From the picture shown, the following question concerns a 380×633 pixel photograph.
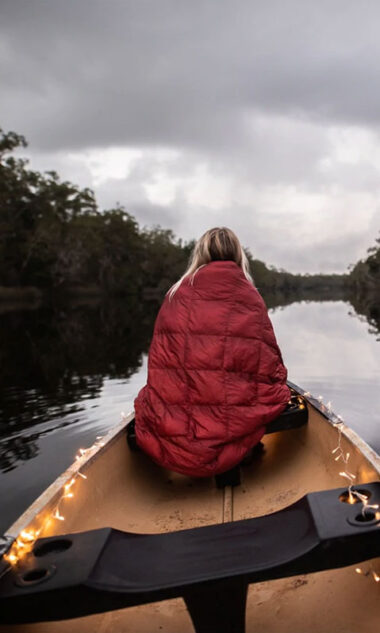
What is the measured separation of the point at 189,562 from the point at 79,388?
26.7 ft

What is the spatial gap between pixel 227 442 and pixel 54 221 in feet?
170

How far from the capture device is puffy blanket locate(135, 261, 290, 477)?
295cm

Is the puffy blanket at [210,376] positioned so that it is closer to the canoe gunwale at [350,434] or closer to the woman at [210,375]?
the woman at [210,375]

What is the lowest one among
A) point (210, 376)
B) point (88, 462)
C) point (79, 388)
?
point (79, 388)

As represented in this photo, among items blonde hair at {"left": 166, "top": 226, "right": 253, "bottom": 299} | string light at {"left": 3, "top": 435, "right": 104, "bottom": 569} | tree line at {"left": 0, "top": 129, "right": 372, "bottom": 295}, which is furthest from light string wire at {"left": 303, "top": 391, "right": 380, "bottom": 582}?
tree line at {"left": 0, "top": 129, "right": 372, "bottom": 295}

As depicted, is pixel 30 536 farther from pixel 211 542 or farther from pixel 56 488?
pixel 211 542

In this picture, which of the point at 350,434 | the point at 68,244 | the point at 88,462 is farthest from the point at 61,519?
the point at 68,244

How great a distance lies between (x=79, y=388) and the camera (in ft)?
31.7

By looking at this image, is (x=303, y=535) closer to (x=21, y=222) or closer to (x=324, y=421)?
(x=324, y=421)

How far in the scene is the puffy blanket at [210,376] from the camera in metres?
2.95

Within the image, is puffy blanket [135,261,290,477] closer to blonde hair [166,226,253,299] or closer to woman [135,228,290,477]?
woman [135,228,290,477]

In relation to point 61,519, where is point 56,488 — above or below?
above

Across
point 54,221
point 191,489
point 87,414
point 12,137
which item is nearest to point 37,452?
point 87,414

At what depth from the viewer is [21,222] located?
47.6 metres
